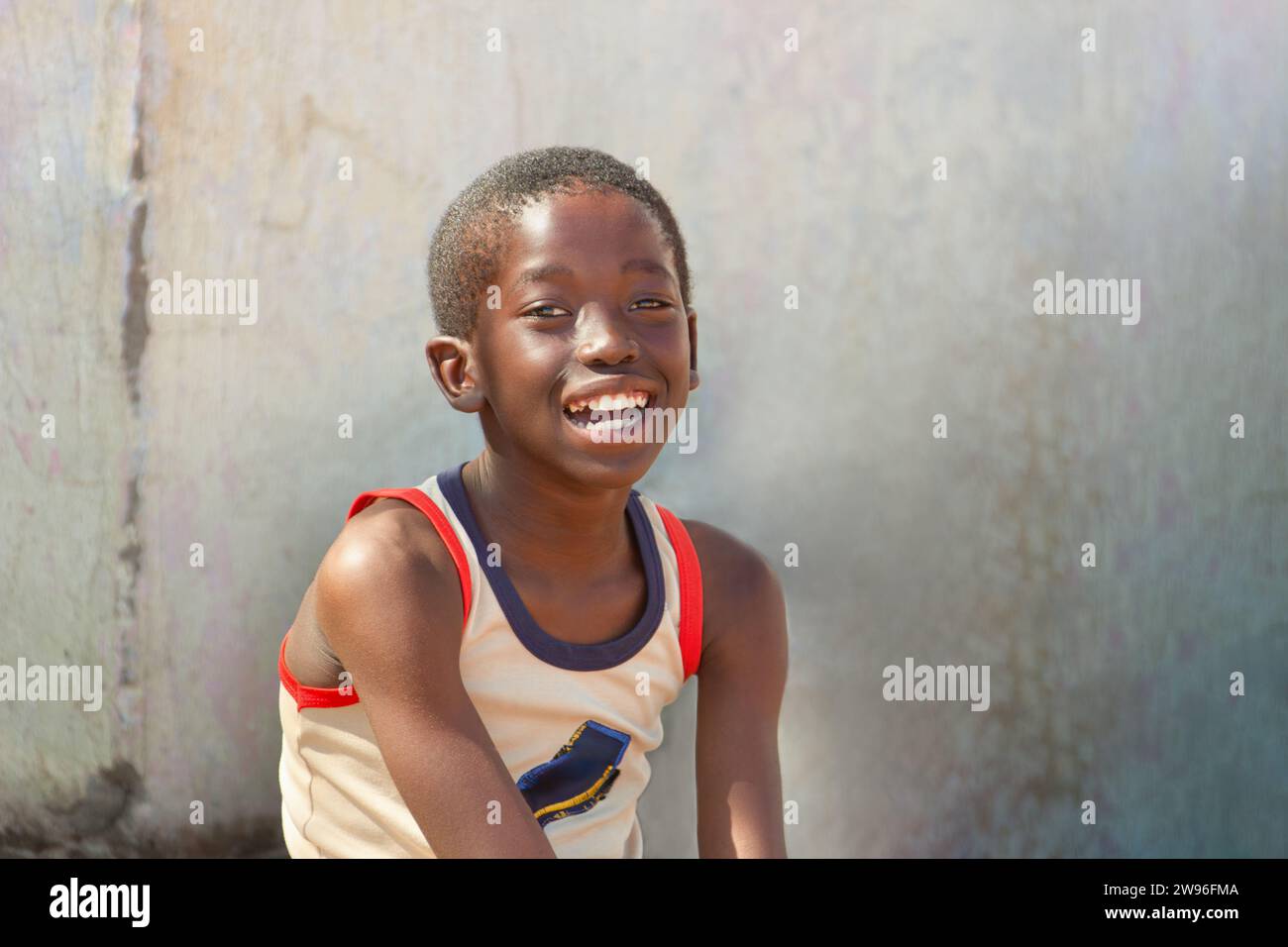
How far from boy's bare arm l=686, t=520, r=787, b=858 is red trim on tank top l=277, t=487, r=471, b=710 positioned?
31 centimetres

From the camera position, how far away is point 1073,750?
6.43ft

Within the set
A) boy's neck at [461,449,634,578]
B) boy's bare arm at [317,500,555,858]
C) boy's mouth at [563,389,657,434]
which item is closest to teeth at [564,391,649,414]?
boy's mouth at [563,389,657,434]

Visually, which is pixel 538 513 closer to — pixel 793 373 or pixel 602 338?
pixel 602 338

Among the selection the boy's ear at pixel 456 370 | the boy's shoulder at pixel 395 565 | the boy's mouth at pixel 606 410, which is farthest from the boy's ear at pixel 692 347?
the boy's shoulder at pixel 395 565

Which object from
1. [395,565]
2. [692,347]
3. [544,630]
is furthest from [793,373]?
[395,565]

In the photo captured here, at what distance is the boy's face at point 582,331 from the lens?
4.48 ft

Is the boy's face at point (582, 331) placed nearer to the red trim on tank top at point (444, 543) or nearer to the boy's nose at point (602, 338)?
the boy's nose at point (602, 338)

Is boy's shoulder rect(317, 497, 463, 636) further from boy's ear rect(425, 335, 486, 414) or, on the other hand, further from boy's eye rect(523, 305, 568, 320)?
boy's eye rect(523, 305, 568, 320)

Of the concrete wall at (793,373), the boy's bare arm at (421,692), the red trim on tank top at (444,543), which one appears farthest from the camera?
the concrete wall at (793,373)

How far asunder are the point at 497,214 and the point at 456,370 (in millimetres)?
171

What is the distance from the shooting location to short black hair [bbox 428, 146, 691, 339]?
1420mm

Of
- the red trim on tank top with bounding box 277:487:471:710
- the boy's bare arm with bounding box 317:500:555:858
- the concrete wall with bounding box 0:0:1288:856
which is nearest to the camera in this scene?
the boy's bare arm with bounding box 317:500:555:858

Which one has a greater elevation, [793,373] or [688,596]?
[793,373]

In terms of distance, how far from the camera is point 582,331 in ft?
4.48
